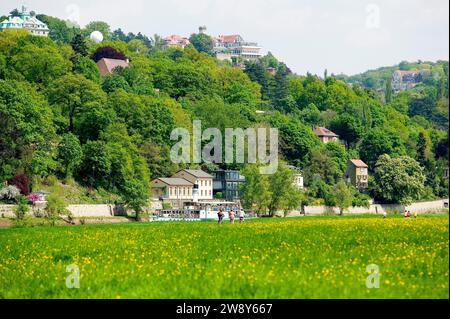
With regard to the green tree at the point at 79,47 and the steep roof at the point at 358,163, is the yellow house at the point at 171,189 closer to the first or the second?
the steep roof at the point at 358,163

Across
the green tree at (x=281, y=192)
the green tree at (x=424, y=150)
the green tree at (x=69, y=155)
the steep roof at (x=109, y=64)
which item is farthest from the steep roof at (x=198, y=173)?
the steep roof at (x=109, y=64)

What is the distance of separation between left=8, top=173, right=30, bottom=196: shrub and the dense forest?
5.2 inches

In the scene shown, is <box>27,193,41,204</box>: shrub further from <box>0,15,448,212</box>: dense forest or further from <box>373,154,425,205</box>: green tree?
<box>373,154,425,205</box>: green tree

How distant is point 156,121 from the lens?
392 ft

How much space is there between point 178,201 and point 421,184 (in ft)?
80.1

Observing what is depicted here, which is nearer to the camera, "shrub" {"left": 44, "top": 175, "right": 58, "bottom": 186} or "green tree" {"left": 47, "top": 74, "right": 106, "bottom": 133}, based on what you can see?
"shrub" {"left": 44, "top": 175, "right": 58, "bottom": 186}

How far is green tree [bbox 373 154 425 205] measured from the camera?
120312mm

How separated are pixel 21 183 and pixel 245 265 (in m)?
64.0

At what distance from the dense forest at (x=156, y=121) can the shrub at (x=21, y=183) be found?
132 mm

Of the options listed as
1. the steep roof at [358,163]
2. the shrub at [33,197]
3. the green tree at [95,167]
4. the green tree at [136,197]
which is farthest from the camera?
the steep roof at [358,163]

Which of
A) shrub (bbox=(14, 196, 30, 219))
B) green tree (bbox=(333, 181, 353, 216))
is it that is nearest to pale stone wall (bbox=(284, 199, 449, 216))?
green tree (bbox=(333, 181, 353, 216))

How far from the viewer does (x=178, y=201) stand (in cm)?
11581

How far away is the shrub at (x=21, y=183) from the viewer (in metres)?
91.2

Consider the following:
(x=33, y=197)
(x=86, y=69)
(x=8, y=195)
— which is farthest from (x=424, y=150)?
(x=8, y=195)
